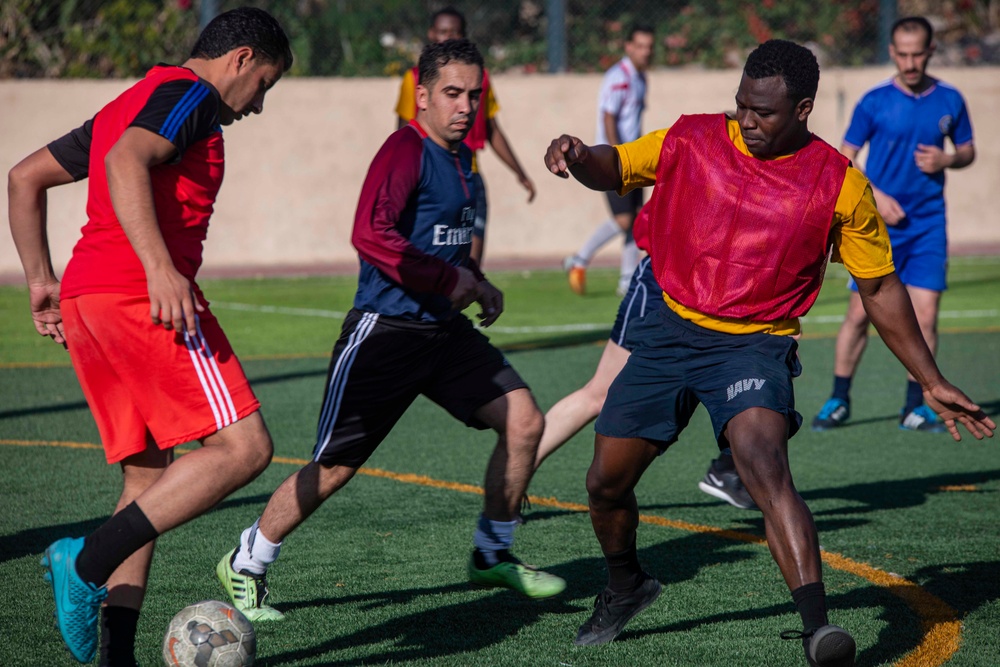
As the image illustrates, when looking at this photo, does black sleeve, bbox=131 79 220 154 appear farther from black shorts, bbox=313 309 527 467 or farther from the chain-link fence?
the chain-link fence

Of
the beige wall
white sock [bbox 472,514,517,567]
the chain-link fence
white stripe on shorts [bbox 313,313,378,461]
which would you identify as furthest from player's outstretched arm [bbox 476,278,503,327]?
the chain-link fence

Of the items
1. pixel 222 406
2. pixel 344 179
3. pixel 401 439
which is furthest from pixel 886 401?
pixel 344 179

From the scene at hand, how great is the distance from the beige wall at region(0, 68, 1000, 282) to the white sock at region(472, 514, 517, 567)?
505 inches

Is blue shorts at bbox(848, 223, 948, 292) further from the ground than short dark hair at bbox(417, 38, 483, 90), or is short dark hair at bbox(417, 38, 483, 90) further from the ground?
short dark hair at bbox(417, 38, 483, 90)

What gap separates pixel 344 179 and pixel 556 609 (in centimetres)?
1339

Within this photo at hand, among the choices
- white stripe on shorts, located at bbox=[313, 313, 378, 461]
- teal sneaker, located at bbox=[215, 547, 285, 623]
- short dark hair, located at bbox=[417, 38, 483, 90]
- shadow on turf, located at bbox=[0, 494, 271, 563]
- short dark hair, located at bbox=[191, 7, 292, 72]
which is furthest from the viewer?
shadow on turf, located at bbox=[0, 494, 271, 563]

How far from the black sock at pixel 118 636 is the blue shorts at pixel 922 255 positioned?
5.44 meters

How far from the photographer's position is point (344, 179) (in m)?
17.3

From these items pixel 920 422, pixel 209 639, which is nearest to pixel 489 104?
pixel 920 422

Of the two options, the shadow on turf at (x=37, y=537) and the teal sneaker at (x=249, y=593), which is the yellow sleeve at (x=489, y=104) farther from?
the teal sneaker at (x=249, y=593)

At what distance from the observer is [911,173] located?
7.91 m

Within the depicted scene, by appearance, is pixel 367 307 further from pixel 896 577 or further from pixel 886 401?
pixel 886 401

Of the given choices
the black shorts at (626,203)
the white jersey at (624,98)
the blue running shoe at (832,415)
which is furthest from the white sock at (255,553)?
the white jersey at (624,98)

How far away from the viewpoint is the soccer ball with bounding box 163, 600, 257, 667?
3.56 meters
